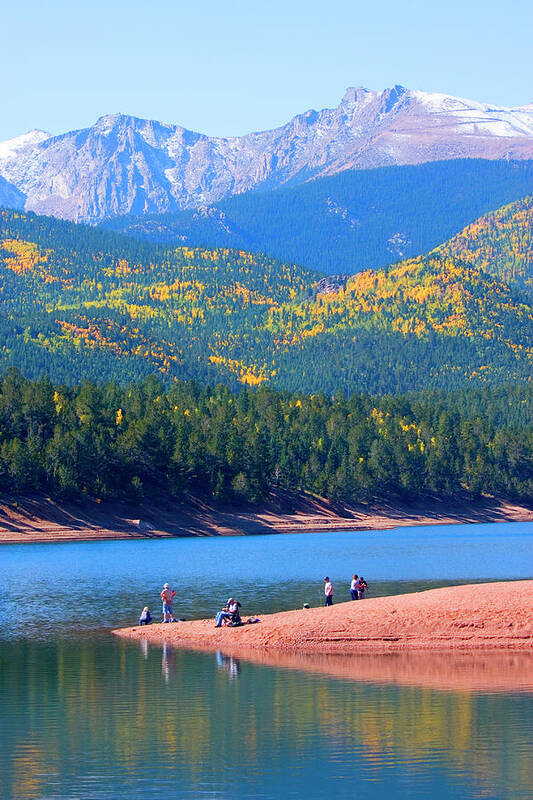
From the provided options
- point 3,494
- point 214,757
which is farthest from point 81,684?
point 3,494

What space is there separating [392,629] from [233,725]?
20.0m

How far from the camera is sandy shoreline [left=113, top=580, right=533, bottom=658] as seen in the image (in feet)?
217

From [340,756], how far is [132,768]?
6.89 m

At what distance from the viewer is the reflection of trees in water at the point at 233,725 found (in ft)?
143

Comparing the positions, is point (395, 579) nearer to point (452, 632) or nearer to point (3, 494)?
point (452, 632)

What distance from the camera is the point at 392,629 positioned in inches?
2680

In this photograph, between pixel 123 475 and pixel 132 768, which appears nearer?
pixel 132 768

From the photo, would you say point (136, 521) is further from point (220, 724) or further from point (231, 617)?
point (220, 724)

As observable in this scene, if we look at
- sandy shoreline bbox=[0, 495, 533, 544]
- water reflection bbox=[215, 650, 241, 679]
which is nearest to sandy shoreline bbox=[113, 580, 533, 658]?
water reflection bbox=[215, 650, 241, 679]

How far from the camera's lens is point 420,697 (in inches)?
2112

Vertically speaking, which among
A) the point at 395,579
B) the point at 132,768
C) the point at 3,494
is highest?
the point at 3,494

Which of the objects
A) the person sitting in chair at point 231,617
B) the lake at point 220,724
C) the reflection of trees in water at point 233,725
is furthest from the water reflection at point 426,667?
the person sitting in chair at point 231,617

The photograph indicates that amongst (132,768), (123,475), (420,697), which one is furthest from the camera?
(123,475)

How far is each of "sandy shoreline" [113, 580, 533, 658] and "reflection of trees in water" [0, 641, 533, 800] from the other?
6.48 metres
